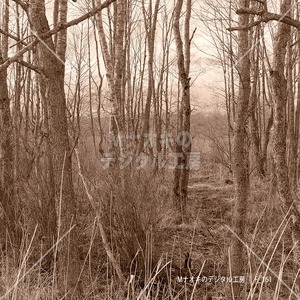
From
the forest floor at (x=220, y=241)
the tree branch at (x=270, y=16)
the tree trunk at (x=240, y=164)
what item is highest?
the tree branch at (x=270, y=16)

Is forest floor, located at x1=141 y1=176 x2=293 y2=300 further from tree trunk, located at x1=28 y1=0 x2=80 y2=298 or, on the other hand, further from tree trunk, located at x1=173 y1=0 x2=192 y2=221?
tree trunk, located at x1=28 y1=0 x2=80 y2=298

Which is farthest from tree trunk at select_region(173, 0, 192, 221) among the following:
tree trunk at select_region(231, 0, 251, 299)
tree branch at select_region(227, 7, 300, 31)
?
tree branch at select_region(227, 7, 300, 31)

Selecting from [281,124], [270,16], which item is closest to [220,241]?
[281,124]

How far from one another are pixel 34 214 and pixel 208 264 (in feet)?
4.40

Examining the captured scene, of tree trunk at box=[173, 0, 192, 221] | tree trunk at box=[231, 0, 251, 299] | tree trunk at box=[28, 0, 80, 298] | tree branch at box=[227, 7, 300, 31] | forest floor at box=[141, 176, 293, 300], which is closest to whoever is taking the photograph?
tree branch at box=[227, 7, 300, 31]

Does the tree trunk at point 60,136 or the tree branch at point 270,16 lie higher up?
the tree branch at point 270,16

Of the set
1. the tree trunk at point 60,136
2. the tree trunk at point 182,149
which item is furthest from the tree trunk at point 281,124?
the tree trunk at point 182,149

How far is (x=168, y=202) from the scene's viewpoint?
4523mm

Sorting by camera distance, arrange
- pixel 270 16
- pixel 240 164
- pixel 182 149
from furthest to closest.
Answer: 1. pixel 182 149
2. pixel 240 164
3. pixel 270 16

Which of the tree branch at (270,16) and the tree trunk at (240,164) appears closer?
the tree branch at (270,16)

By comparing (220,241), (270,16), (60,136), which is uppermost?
(270,16)

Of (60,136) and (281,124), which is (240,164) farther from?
(60,136)

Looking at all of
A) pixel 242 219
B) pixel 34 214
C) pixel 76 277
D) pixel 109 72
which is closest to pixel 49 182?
pixel 34 214

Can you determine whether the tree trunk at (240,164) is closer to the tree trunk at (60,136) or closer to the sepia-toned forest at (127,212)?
the sepia-toned forest at (127,212)
